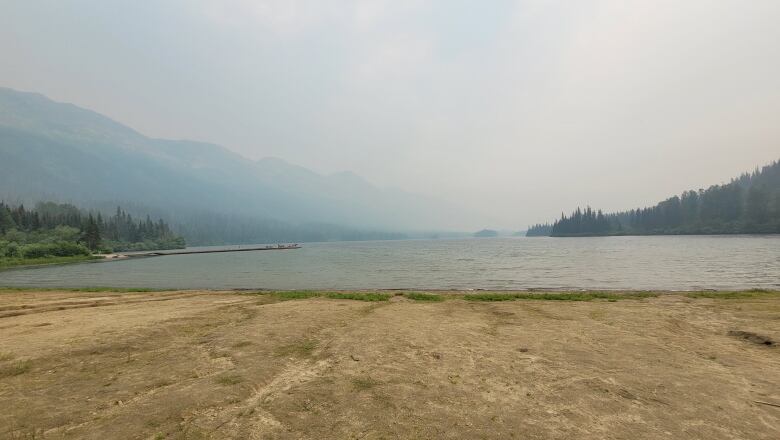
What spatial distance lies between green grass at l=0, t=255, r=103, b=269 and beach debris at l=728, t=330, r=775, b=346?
145m

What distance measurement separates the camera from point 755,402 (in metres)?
9.57

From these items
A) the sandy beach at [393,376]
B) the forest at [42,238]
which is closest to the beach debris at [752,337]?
the sandy beach at [393,376]

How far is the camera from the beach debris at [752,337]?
15.4 m

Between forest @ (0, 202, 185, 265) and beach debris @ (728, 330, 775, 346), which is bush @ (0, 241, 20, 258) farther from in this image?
beach debris @ (728, 330, 775, 346)

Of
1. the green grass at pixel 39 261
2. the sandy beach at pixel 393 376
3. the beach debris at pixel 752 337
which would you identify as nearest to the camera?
the sandy beach at pixel 393 376

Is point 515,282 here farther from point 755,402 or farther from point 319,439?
point 319,439

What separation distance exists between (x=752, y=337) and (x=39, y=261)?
163534 mm

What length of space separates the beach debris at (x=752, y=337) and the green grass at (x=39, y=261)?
145 m

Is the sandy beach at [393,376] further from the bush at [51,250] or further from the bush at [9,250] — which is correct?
the bush at [51,250]

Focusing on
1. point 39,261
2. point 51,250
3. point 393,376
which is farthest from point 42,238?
point 393,376

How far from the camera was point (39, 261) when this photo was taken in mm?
109062

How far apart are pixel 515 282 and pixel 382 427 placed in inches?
1653

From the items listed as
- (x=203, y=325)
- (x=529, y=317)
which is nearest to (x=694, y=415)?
(x=529, y=317)

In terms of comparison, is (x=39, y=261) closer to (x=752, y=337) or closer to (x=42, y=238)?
(x=42, y=238)
